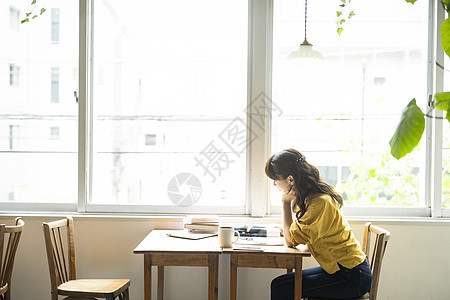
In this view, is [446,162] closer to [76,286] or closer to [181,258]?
[181,258]

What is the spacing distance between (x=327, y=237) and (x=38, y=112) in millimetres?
2258

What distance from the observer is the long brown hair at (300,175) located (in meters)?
2.61

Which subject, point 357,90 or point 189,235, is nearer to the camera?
point 189,235

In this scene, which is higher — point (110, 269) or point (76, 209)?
point (76, 209)

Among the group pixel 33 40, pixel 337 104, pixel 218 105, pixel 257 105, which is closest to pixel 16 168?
pixel 33 40

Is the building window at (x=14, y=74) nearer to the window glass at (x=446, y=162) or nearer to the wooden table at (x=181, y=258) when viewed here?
the wooden table at (x=181, y=258)

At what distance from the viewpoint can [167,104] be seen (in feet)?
11.0

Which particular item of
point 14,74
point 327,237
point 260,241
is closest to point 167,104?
point 14,74

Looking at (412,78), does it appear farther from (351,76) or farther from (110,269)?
(110,269)

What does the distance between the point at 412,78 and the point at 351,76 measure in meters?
0.44

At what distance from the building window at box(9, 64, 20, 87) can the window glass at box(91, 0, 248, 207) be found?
0.59m

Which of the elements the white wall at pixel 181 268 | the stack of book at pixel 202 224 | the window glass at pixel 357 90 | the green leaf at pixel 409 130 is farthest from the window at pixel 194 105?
the green leaf at pixel 409 130

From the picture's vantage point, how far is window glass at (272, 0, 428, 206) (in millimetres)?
3312

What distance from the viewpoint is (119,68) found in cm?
336
